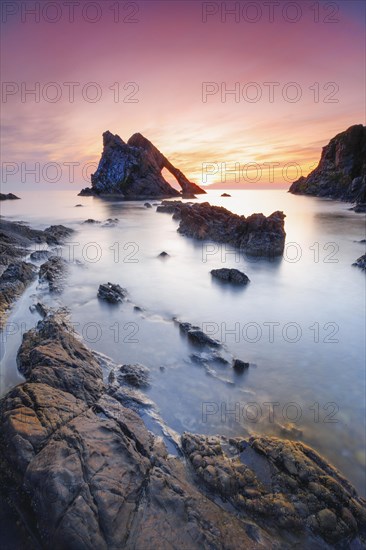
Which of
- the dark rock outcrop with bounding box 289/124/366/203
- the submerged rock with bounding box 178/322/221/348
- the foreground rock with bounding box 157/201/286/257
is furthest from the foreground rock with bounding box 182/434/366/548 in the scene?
the dark rock outcrop with bounding box 289/124/366/203

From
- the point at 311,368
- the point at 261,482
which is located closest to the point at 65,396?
the point at 261,482

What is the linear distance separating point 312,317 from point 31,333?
8.76 m

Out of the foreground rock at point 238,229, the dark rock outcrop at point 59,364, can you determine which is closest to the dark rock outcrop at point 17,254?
the dark rock outcrop at point 59,364

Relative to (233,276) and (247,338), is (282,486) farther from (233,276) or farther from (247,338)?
(233,276)

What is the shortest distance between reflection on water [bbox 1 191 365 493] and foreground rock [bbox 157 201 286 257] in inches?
48.6

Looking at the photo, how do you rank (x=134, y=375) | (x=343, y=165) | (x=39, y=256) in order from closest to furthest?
(x=134, y=375), (x=39, y=256), (x=343, y=165)

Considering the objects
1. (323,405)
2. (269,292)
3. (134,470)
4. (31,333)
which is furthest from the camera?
(269,292)

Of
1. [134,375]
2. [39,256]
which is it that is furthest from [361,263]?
[39,256]

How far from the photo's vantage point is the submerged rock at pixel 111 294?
1101 cm

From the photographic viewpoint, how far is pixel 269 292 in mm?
12875

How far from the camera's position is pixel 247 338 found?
29.0ft

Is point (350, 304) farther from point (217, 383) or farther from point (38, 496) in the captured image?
point (38, 496)

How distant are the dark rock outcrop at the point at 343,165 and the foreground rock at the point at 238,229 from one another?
58631 mm

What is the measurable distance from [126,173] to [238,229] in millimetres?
78628
